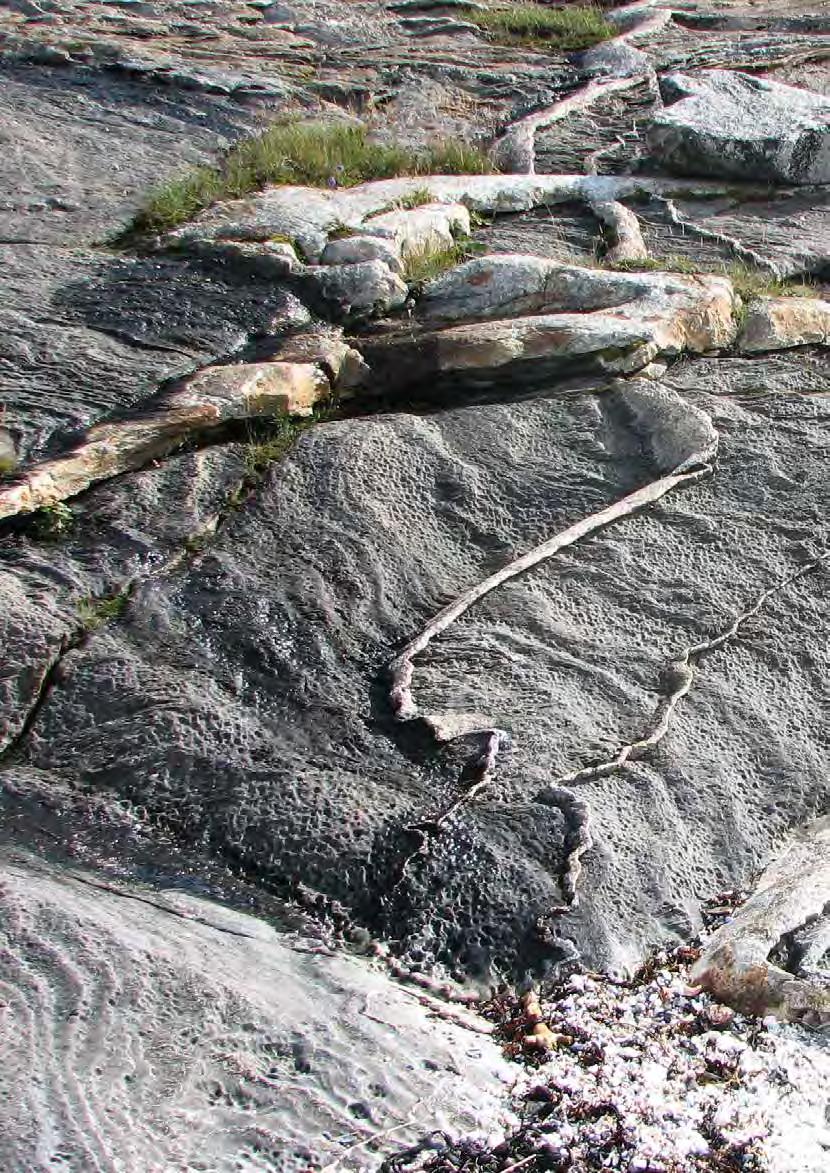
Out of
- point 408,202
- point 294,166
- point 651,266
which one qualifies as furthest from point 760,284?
point 294,166

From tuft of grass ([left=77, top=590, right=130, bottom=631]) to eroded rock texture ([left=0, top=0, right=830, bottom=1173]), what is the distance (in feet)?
0.04

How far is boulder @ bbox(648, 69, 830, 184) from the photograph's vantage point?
7633 millimetres

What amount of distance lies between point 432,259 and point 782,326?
1668 millimetres

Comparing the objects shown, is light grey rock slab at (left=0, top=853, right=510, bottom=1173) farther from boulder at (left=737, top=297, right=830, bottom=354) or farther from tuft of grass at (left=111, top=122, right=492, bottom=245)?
tuft of grass at (left=111, top=122, right=492, bottom=245)

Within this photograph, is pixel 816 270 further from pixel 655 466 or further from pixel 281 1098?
pixel 281 1098

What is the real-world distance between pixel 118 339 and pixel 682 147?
12.9 feet

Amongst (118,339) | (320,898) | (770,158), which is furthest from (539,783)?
(770,158)

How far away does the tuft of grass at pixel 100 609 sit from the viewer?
434 centimetres

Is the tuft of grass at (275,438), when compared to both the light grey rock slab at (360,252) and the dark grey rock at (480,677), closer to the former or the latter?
the dark grey rock at (480,677)

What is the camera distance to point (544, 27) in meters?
10.5

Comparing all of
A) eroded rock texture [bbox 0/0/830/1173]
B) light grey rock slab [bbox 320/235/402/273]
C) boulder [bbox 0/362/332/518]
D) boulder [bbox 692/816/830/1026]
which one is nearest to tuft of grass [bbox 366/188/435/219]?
eroded rock texture [bbox 0/0/830/1173]

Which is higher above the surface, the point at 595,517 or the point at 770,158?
the point at 770,158

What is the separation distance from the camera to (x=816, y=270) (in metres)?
6.72

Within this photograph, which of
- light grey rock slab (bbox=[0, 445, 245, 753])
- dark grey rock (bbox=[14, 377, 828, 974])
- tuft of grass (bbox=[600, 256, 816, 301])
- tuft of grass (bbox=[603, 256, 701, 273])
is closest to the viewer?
dark grey rock (bbox=[14, 377, 828, 974])
